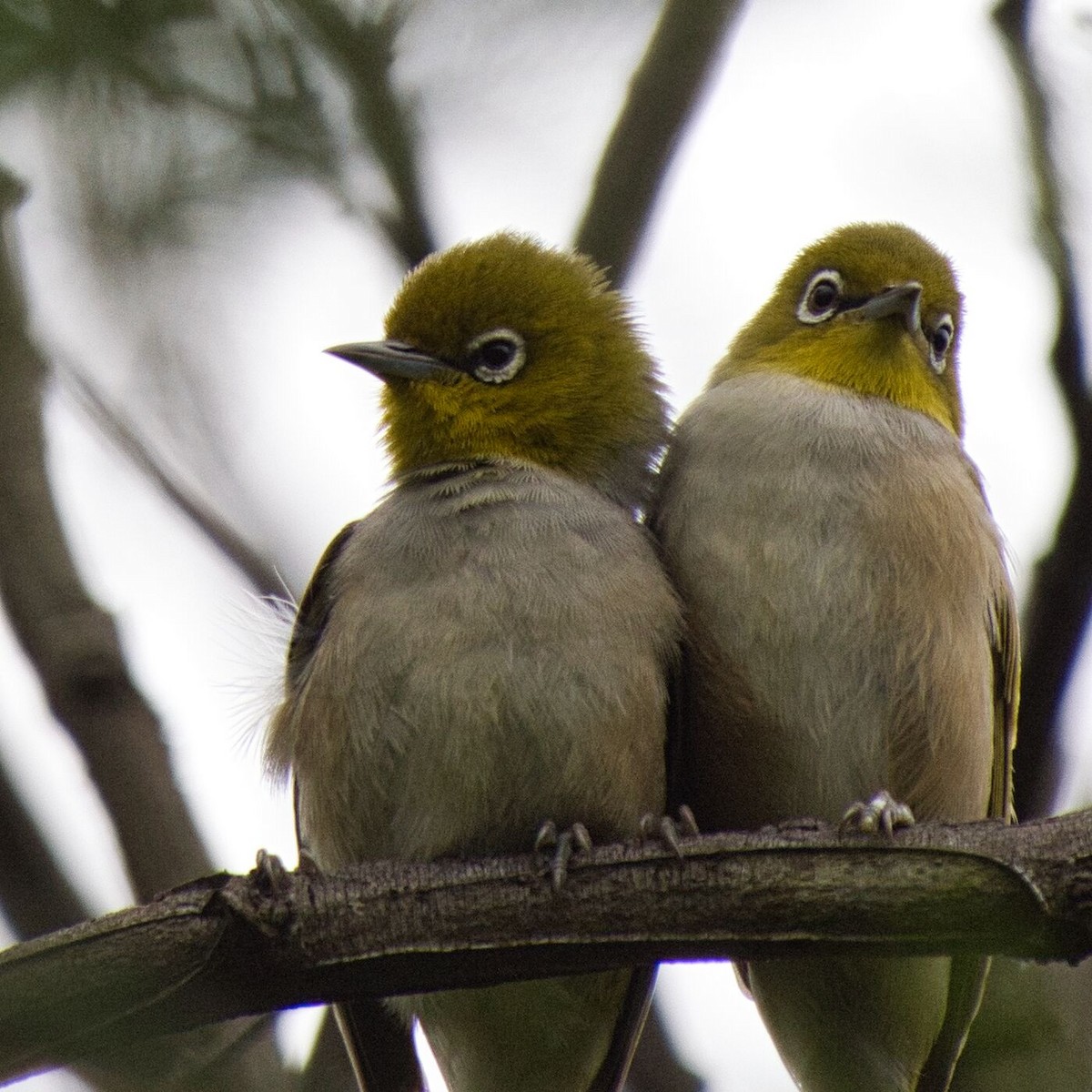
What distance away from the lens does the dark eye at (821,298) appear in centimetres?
701

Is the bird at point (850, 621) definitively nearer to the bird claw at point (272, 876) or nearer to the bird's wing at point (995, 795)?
the bird's wing at point (995, 795)

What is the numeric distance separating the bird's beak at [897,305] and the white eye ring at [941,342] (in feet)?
0.63

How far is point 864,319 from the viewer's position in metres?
6.84

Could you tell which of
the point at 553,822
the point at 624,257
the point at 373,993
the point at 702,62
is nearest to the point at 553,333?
the point at 624,257

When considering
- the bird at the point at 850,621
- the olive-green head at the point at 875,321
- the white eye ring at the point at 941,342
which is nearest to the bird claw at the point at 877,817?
the bird at the point at 850,621

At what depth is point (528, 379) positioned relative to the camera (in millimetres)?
6664

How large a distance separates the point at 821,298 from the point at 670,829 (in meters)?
2.91

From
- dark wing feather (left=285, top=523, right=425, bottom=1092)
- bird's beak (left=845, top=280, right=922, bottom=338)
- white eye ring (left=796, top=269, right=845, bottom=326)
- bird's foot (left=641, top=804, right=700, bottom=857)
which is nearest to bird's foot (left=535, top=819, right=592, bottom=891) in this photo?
bird's foot (left=641, top=804, right=700, bottom=857)

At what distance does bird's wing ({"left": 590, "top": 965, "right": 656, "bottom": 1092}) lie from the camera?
6.11 meters

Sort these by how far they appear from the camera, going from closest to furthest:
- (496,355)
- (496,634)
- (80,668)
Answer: (496,634) → (80,668) → (496,355)

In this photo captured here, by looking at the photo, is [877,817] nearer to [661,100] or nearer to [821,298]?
[821,298]

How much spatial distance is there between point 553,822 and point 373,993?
2.73ft

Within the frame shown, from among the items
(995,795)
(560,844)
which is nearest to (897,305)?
(995,795)

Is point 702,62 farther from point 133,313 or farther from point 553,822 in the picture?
point 553,822
